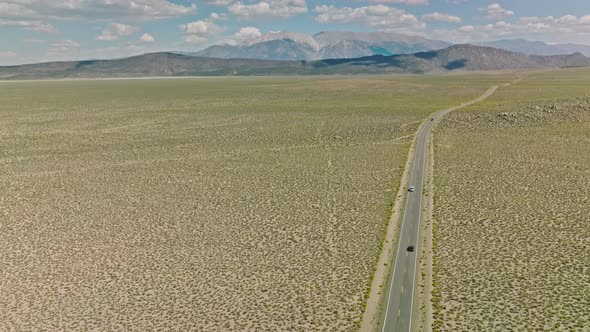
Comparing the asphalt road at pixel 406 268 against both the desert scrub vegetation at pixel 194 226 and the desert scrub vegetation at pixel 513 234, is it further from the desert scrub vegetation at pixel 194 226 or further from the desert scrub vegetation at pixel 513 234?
the desert scrub vegetation at pixel 194 226

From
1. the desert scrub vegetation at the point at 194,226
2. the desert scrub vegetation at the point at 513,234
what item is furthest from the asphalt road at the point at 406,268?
the desert scrub vegetation at the point at 194,226

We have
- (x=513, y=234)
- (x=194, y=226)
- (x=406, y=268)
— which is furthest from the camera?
(x=194, y=226)

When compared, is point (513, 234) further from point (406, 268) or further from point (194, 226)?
point (194, 226)

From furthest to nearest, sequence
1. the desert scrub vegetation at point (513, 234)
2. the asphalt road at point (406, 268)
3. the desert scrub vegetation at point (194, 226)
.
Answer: the desert scrub vegetation at point (194, 226), the desert scrub vegetation at point (513, 234), the asphalt road at point (406, 268)

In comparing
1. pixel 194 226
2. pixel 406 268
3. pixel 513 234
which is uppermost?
pixel 513 234

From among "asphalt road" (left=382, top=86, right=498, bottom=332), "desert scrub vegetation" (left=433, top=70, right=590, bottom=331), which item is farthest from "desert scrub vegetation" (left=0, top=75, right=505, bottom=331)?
"desert scrub vegetation" (left=433, top=70, right=590, bottom=331)

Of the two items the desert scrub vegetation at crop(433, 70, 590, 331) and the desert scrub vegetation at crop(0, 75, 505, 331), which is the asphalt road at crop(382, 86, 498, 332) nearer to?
the desert scrub vegetation at crop(433, 70, 590, 331)

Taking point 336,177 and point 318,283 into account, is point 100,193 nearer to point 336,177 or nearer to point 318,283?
point 336,177

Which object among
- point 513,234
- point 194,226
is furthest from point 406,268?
point 194,226

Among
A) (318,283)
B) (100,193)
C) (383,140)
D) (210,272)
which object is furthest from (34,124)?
(318,283)
